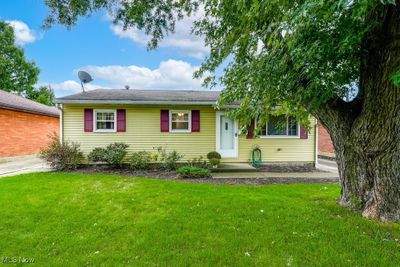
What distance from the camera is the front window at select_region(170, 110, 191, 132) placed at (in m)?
10.4

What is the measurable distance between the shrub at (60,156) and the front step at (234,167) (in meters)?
5.37

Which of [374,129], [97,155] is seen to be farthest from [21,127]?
[374,129]

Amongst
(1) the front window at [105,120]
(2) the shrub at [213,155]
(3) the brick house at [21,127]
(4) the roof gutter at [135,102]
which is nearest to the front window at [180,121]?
(4) the roof gutter at [135,102]

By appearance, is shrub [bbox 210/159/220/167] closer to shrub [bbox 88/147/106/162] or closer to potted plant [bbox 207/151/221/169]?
potted plant [bbox 207/151/221/169]

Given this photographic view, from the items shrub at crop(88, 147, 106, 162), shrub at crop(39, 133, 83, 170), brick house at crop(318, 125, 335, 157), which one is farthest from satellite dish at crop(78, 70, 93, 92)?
brick house at crop(318, 125, 335, 157)

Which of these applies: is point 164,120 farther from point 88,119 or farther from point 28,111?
point 28,111

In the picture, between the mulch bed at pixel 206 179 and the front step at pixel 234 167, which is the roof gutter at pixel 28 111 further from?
the front step at pixel 234 167

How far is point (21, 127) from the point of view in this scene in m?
13.1

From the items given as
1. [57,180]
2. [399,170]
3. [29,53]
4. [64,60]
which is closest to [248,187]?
[399,170]

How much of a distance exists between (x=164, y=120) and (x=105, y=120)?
2471 millimetres

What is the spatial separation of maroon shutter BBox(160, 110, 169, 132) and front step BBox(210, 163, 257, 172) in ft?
8.95

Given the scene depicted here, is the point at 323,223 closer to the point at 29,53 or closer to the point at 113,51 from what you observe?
the point at 113,51

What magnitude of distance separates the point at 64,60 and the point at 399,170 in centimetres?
2232

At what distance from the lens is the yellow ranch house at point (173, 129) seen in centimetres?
992
